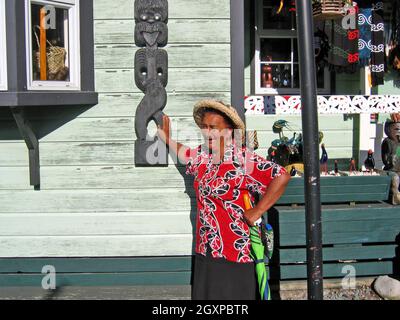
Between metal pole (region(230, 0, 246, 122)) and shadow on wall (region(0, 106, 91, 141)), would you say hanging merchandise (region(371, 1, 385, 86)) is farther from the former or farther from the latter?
shadow on wall (region(0, 106, 91, 141))

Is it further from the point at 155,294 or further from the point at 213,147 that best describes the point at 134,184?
the point at 213,147

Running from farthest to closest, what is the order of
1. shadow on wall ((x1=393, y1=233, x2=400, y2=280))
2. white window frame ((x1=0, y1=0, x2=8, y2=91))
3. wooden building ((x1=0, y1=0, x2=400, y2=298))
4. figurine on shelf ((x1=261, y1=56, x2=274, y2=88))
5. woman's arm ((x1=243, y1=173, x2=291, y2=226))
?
→ 1. figurine on shelf ((x1=261, y1=56, x2=274, y2=88))
2. shadow on wall ((x1=393, y1=233, x2=400, y2=280))
3. wooden building ((x1=0, y1=0, x2=400, y2=298))
4. white window frame ((x1=0, y1=0, x2=8, y2=91))
5. woman's arm ((x1=243, y1=173, x2=291, y2=226))

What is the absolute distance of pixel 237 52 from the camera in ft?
15.5

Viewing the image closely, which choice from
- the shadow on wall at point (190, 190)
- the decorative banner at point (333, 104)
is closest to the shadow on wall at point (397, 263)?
the decorative banner at point (333, 104)

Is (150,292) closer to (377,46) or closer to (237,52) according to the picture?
(237,52)

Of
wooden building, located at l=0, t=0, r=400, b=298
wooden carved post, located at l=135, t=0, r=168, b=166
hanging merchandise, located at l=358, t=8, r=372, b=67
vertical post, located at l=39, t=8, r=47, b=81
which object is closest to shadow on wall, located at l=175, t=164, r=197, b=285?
wooden building, located at l=0, t=0, r=400, b=298

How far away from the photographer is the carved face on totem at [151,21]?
4641 mm

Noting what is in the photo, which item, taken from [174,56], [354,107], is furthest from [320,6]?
[174,56]

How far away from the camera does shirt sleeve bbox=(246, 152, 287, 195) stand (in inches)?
135

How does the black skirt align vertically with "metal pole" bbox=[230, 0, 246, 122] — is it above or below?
below

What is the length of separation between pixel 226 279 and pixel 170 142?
1149 millimetres

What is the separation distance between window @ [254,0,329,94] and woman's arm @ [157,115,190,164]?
1891 mm

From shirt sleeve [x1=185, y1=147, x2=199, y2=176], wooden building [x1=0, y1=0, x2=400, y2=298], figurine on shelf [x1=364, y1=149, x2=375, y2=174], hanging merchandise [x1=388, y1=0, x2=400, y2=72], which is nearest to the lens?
shirt sleeve [x1=185, y1=147, x2=199, y2=176]
